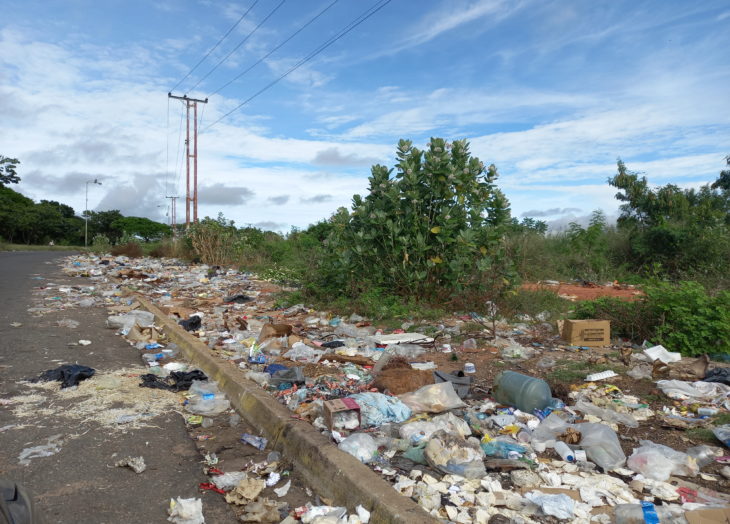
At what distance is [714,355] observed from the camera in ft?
16.7

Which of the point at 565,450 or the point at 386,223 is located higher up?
the point at 386,223

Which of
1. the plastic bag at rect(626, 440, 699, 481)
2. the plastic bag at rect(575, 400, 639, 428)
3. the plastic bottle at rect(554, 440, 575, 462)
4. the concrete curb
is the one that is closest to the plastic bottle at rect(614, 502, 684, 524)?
the plastic bag at rect(626, 440, 699, 481)

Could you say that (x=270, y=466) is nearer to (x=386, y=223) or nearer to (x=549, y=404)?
(x=549, y=404)

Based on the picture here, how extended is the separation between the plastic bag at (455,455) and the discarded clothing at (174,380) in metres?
2.58

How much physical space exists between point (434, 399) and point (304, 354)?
2039mm

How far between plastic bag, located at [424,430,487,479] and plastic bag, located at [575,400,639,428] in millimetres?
1058

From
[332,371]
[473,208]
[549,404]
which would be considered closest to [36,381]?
[332,371]

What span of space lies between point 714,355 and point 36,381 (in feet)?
21.0

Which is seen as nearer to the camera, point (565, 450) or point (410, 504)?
point (410, 504)

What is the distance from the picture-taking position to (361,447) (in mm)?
3012

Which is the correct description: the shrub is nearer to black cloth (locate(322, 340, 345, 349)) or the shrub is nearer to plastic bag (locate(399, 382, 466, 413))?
black cloth (locate(322, 340, 345, 349))

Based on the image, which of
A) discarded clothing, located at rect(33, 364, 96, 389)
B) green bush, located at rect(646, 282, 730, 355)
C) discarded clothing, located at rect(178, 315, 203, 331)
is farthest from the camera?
discarded clothing, located at rect(178, 315, 203, 331)

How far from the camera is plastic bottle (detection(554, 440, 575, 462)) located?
295 cm

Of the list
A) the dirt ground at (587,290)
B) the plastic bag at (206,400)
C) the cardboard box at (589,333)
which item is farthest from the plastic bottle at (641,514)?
the dirt ground at (587,290)
